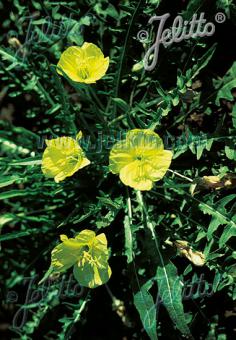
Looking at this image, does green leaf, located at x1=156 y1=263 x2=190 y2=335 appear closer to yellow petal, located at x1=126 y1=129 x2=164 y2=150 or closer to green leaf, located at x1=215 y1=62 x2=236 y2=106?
yellow petal, located at x1=126 y1=129 x2=164 y2=150

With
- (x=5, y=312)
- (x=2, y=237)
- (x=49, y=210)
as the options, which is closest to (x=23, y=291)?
(x=5, y=312)

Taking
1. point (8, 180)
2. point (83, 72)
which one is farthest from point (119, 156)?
point (8, 180)

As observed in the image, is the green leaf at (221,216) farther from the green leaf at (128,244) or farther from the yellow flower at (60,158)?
the yellow flower at (60,158)

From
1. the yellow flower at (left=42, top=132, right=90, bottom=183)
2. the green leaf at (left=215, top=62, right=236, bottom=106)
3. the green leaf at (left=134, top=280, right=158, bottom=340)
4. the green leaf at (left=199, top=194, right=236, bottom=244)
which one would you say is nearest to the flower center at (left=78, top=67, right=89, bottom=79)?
the yellow flower at (left=42, top=132, right=90, bottom=183)

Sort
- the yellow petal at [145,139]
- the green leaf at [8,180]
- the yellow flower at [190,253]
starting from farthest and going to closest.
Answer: the green leaf at [8,180]
the yellow flower at [190,253]
the yellow petal at [145,139]

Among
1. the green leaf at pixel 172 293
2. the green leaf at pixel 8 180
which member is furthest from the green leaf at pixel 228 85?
the green leaf at pixel 8 180

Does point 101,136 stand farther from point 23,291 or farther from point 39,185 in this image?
point 23,291

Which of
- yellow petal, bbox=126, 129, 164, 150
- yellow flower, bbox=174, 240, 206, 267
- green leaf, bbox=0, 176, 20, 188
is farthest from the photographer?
green leaf, bbox=0, 176, 20, 188
